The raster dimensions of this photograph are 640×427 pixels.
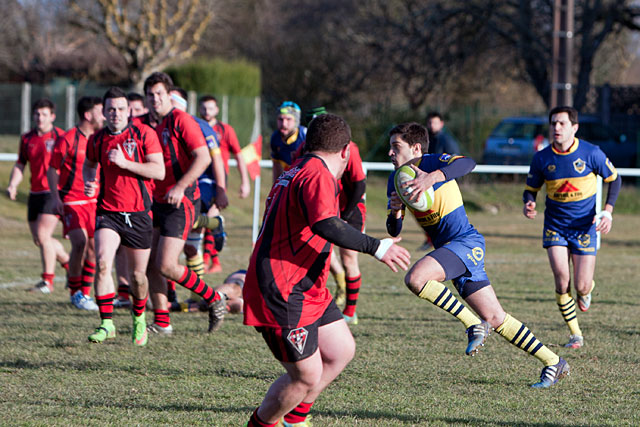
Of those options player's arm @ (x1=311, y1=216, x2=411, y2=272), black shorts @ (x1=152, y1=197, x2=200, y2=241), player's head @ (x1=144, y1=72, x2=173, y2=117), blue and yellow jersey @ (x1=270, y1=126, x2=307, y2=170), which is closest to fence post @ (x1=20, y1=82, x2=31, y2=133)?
blue and yellow jersey @ (x1=270, y1=126, x2=307, y2=170)

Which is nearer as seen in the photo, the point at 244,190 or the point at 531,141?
the point at 244,190

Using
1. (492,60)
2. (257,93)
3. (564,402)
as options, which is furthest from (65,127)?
(564,402)

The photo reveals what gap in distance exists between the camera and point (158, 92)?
7.17 m

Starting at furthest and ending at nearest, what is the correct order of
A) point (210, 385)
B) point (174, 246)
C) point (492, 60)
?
1. point (492, 60)
2. point (174, 246)
3. point (210, 385)

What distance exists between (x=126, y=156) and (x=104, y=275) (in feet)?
3.33

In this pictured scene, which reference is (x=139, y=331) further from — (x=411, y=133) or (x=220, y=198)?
(x=411, y=133)

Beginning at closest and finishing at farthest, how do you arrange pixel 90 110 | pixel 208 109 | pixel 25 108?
1. pixel 90 110
2. pixel 208 109
3. pixel 25 108

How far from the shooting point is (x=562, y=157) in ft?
23.9

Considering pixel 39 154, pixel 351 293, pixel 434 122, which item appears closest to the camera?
pixel 351 293

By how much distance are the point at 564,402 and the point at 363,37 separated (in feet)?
87.2

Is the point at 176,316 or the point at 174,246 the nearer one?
the point at 174,246

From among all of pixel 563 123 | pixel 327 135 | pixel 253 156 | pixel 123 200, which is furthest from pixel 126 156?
pixel 253 156

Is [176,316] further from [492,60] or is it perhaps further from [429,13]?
[492,60]

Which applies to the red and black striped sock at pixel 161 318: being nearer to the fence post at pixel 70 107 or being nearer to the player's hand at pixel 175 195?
the player's hand at pixel 175 195
